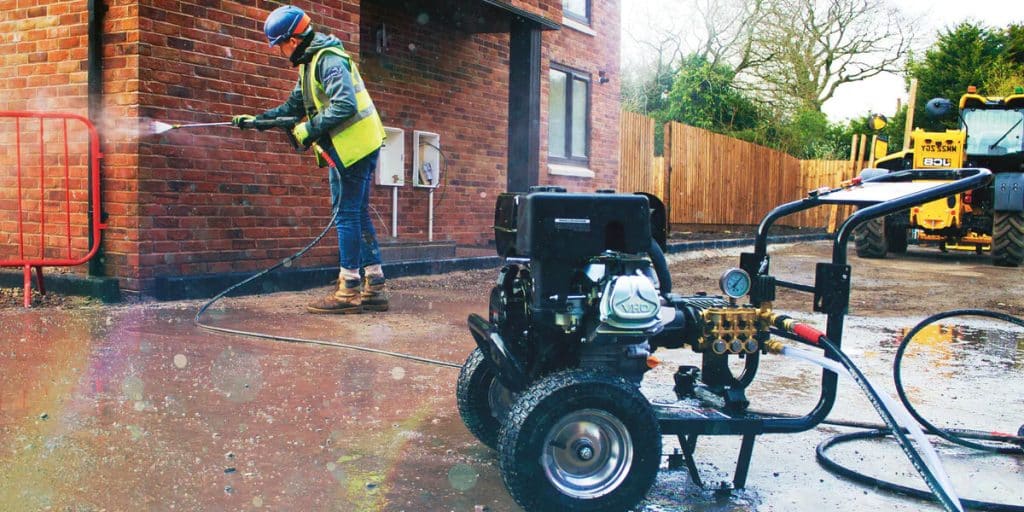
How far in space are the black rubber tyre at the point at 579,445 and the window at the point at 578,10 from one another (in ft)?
40.8

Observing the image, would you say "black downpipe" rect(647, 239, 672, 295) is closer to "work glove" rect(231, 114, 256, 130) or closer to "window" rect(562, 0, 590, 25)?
"work glove" rect(231, 114, 256, 130)

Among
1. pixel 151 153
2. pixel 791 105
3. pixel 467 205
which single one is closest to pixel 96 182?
pixel 151 153

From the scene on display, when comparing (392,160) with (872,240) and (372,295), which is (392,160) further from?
(872,240)

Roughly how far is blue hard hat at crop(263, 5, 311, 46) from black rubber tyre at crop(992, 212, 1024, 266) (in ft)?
34.9

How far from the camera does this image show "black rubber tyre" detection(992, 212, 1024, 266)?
12500mm

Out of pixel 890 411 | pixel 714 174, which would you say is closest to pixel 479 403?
pixel 890 411

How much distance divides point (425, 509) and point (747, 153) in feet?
68.2

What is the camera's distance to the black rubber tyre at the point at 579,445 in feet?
8.25

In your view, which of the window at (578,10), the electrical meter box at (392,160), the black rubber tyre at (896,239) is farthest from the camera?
the black rubber tyre at (896,239)

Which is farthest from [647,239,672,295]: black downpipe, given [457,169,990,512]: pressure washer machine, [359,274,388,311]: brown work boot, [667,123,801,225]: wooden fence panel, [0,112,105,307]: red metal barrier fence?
[667,123,801,225]: wooden fence panel

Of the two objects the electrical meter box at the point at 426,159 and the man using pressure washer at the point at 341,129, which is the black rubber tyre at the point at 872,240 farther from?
the man using pressure washer at the point at 341,129

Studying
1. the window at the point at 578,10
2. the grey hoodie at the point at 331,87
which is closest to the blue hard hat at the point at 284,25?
the grey hoodie at the point at 331,87

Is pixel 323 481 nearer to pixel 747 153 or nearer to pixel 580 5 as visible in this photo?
pixel 580 5

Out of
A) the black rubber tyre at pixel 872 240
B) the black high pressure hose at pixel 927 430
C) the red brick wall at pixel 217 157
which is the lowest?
the black high pressure hose at pixel 927 430
